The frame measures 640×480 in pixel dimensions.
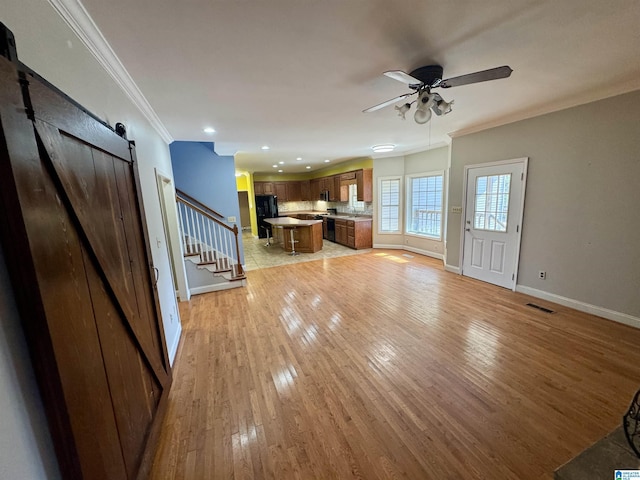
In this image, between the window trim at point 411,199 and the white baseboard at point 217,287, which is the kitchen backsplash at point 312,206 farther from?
the white baseboard at point 217,287

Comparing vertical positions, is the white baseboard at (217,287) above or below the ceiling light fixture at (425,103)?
below

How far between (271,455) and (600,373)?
281 cm

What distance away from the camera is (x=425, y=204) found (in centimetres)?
629

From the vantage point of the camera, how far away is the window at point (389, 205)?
681 centimetres

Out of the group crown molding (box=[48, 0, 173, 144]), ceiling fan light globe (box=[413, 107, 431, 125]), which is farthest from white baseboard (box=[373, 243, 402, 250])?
crown molding (box=[48, 0, 173, 144])

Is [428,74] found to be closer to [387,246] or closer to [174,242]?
[174,242]

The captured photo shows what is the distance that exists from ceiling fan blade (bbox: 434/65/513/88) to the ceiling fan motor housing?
127 millimetres

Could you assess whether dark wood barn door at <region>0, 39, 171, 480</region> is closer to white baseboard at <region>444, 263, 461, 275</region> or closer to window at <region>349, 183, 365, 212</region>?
white baseboard at <region>444, 263, 461, 275</region>

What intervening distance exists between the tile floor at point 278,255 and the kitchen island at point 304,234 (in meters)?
0.21

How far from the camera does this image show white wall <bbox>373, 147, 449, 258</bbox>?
18.8ft

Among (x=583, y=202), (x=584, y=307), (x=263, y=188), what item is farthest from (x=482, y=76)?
(x=263, y=188)

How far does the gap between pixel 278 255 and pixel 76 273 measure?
5839 mm

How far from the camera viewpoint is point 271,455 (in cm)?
158

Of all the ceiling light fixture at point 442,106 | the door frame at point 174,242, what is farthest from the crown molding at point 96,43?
the ceiling light fixture at point 442,106
